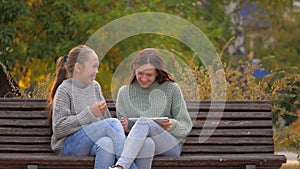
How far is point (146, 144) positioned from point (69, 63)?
85cm

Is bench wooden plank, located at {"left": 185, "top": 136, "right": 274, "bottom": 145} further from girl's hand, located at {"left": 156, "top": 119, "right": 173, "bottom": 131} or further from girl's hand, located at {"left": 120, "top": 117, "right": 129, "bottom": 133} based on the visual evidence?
girl's hand, located at {"left": 120, "top": 117, "right": 129, "bottom": 133}

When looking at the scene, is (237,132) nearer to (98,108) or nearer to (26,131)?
(98,108)

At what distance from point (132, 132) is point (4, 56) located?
470 centimetres

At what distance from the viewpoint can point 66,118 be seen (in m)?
5.85

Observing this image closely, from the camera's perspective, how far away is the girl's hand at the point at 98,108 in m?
5.84

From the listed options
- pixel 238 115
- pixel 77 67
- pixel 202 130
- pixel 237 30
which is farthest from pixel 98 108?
pixel 237 30

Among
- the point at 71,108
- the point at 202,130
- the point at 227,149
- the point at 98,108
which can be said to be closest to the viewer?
the point at 98,108

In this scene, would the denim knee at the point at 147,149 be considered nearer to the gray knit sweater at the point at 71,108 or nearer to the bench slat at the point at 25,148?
the gray knit sweater at the point at 71,108

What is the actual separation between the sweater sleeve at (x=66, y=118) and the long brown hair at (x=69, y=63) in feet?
0.65

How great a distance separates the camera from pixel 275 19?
18.6m

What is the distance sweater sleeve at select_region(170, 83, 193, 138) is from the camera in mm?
5961

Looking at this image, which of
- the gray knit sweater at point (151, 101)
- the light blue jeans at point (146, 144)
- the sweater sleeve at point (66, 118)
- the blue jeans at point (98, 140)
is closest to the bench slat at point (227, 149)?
the gray knit sweater at point (151, 101)

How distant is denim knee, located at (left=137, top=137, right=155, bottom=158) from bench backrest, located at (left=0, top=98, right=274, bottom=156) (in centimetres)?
54

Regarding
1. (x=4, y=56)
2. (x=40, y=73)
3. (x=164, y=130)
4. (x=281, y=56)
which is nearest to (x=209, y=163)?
(x=164, y=130)
